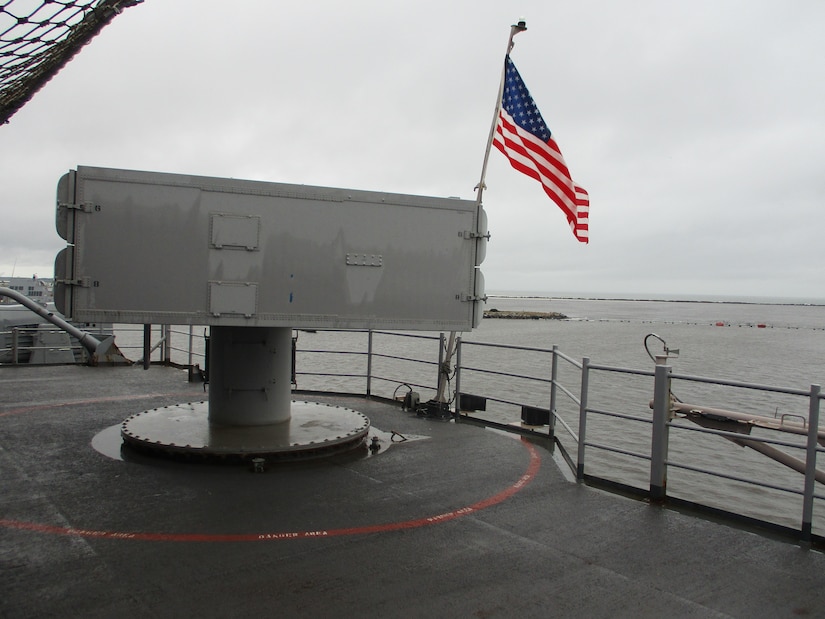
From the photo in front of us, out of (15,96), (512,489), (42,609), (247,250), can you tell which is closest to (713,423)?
(512,489)

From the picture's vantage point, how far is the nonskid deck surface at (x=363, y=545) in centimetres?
364

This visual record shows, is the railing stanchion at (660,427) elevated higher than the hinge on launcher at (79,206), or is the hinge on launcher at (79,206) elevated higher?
the hinge on launcher at (79,206)

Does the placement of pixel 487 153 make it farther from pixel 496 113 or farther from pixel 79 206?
pixel 79 206

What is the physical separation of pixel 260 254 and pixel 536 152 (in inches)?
176

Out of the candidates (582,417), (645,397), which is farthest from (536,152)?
(645,397)

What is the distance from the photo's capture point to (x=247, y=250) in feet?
18.9

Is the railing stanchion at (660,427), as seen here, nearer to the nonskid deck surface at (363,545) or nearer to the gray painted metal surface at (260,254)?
the nonskid deck surface at (363,545)

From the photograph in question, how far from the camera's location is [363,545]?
4434mm

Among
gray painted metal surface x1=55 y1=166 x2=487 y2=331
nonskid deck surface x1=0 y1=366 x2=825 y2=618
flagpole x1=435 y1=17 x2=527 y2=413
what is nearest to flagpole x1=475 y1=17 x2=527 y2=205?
flagpole x1=435 y1=17 x2=527 y2=413

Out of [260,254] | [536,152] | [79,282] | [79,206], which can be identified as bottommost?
[79,282]

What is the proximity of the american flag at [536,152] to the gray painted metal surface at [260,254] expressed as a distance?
101 inches

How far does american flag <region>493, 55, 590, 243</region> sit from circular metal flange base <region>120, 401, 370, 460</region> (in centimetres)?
390

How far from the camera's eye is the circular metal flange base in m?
6.36

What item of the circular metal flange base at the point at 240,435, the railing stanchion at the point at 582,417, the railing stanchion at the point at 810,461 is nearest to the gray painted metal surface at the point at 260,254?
the railing stanchion at the point at 582,417
